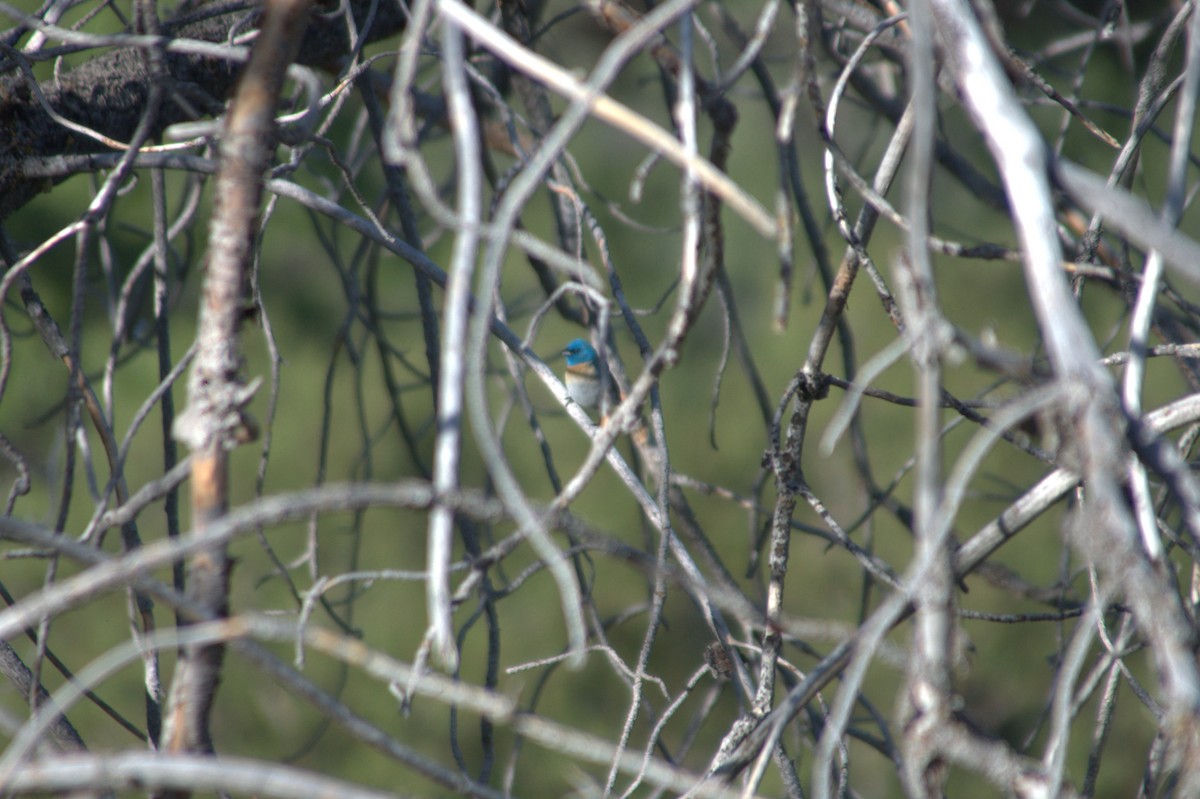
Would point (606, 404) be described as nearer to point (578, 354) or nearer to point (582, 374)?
point (578, 354)

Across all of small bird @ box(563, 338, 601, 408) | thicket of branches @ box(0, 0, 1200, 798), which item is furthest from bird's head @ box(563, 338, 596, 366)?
thicket of branches @ box(0, 0, 1200, 798)

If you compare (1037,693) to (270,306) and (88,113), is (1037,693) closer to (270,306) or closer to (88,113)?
(270,306)

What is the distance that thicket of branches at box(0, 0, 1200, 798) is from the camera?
55cm

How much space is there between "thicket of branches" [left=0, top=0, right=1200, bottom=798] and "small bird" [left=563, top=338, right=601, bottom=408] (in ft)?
0.39

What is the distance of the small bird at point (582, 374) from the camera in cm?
223

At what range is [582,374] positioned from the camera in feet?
7.89

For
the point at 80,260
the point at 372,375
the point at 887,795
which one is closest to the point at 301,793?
the point at 80,260

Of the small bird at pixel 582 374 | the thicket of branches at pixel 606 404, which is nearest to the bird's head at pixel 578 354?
the small bird at pixel 582 374

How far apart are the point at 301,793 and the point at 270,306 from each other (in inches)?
83.9

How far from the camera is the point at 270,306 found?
8.11 feet

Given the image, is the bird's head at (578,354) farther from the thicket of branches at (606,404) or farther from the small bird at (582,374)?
the thicket of branches at (606,404)

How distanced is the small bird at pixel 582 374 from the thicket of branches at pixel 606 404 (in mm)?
118

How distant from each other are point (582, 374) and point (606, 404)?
1307 millimetres

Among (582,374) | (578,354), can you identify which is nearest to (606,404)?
(578,354)
